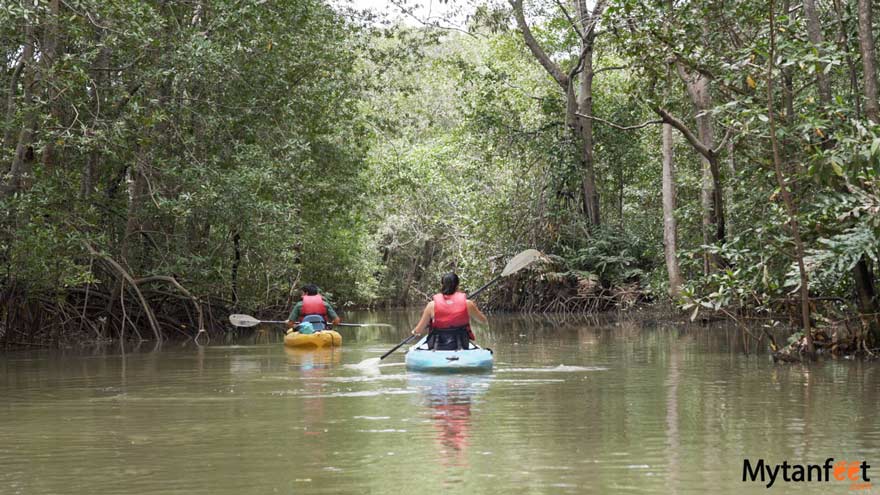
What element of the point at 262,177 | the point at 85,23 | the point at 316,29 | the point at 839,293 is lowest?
the point at 839,293

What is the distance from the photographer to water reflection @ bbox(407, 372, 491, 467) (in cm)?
693

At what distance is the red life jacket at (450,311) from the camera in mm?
12977

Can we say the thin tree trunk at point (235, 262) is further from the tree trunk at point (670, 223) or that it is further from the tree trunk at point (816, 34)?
the tree trunk at point (816, 34)

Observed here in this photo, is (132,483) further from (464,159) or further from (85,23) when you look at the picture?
(464,159)

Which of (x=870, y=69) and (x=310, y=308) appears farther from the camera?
(x=310, y=308)

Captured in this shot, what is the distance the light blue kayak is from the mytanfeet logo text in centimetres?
612

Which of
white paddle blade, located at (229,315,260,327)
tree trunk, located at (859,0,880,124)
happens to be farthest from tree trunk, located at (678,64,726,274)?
white paddle blade, located at (229,315,260,327)

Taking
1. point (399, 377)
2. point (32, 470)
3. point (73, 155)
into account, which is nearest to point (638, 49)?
point (399, 377)

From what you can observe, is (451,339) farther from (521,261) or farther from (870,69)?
(870,69)

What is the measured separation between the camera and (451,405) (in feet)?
31.2

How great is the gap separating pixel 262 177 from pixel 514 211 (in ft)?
41.2

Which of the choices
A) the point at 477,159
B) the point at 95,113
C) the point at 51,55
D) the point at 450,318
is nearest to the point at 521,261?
the point at 450,318

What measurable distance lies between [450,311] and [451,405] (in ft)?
11.6

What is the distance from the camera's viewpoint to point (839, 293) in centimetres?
1323
